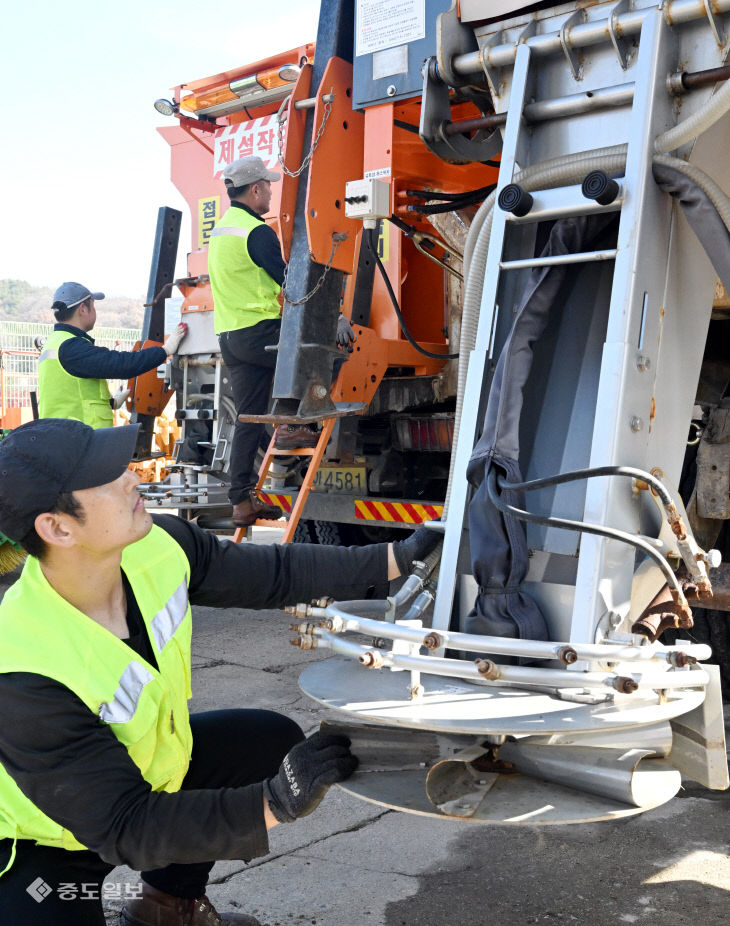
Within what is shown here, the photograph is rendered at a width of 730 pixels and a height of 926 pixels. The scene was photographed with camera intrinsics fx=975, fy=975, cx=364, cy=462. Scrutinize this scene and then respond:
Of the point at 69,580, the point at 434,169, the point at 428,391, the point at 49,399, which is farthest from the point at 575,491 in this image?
the point at 49,399

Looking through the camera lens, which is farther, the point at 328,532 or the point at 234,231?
the point at 328,532

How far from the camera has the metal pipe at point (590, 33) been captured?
2.02 meters

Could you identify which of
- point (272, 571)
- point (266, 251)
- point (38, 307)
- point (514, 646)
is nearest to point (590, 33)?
point (514, 646)

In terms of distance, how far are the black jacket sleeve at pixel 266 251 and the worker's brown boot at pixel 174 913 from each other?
3.11m

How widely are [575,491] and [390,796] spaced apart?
708 millimetres

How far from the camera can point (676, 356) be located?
215cm

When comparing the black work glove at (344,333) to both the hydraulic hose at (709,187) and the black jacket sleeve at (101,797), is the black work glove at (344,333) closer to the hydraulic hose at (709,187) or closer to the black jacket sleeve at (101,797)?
the hydraulic hose at (709,187)

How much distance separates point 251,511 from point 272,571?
2.31 m

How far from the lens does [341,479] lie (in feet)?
16.6

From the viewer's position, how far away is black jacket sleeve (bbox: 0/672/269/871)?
5.71 feet

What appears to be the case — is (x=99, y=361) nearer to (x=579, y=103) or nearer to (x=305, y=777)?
(x=579, y=103)

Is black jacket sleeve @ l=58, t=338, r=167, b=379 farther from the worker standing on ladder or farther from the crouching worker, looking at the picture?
the crouching worker

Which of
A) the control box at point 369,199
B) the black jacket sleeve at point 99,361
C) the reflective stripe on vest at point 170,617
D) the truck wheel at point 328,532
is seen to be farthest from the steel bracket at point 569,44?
the black jacket sleeve at point 99,361

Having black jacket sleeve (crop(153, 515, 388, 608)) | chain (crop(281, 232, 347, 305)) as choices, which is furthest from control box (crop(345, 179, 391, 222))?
black jacket sleeve (crop(153, 515, 388, 608))
